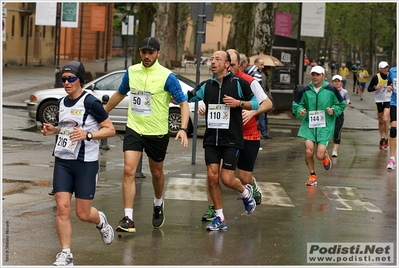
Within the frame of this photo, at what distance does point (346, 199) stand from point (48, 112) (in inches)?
429

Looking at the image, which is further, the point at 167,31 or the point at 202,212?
the point at 167,31

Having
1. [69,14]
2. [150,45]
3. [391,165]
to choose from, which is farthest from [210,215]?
[69,14]

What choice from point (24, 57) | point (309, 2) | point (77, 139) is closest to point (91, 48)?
point (24, 57)

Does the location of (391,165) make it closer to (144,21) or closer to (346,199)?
(346,199)

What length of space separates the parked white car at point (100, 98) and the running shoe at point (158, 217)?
10997 millimetres

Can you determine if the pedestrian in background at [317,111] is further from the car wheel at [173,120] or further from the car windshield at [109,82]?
the car windshield at [109,82]

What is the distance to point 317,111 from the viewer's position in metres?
13.4

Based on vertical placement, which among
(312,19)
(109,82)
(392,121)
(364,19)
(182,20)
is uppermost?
(364,19)

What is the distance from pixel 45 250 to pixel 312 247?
2423 mm

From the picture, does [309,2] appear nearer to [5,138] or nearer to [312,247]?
[5,138]

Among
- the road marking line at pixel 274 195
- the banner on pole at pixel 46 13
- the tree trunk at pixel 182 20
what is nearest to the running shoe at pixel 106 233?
the road marking line at pixel 274 195

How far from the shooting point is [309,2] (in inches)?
1385

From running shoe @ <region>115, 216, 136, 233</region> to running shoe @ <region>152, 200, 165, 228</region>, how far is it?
408 millimetres

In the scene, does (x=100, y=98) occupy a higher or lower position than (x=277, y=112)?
higher
